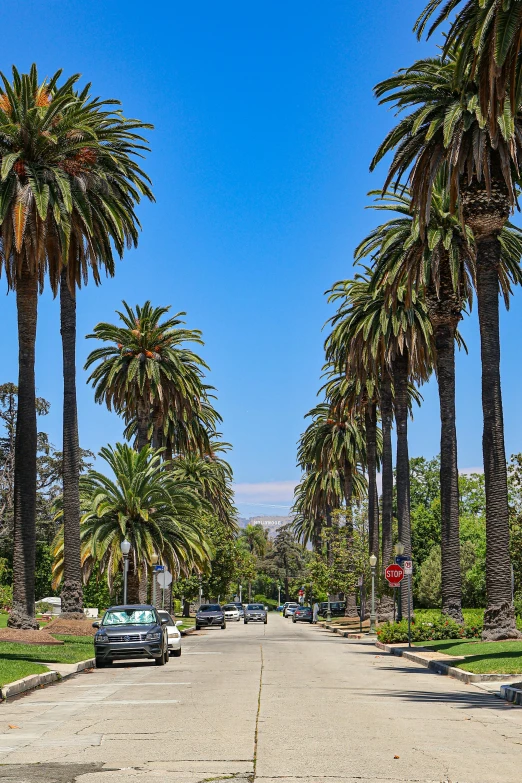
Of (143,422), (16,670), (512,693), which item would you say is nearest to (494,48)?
(512,693)

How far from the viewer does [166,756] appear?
1013cm

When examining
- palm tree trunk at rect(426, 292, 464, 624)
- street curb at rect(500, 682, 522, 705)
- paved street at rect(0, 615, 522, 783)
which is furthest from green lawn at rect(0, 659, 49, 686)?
palm tree trunk at rect(426, 292, 464, 624)

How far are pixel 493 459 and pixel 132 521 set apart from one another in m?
22.4

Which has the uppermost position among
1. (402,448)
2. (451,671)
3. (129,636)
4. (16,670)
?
(402,448)

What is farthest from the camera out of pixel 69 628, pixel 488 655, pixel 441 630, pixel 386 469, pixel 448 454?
pixel 386 469

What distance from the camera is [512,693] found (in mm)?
16203

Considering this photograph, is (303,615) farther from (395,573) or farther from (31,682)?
(31,682)

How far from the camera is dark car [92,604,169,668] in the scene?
2628cm

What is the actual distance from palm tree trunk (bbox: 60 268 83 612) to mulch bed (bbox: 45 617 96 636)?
0.60 meters

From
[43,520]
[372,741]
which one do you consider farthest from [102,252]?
[43,520]

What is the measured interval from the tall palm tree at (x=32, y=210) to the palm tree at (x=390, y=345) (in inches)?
561

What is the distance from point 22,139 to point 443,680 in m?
19.2

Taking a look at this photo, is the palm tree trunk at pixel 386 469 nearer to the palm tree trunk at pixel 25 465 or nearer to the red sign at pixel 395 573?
the red sign at pixel 395 573

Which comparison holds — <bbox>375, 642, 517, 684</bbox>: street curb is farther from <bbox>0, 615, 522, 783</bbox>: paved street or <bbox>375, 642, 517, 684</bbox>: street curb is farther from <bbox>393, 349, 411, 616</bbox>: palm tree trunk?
<bbox>393, 349, 411, 616</bbox>: palm tree trunk
